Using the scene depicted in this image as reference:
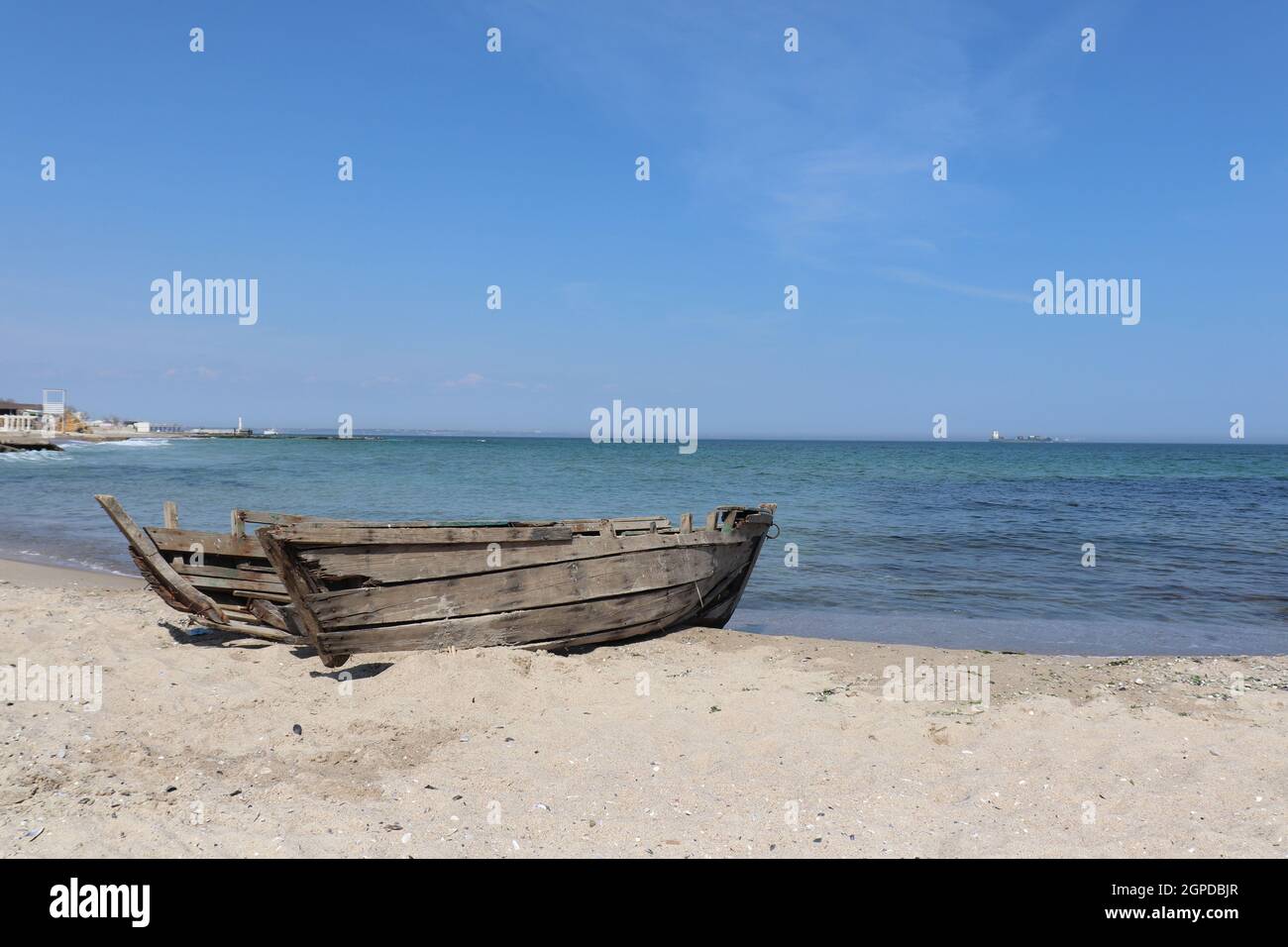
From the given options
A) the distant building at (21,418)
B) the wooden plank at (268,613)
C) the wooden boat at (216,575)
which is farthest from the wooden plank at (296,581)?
the distant building at (21,418)

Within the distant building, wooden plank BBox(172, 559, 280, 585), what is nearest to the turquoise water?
wooden plank BBox(172, 559, 280, 585)

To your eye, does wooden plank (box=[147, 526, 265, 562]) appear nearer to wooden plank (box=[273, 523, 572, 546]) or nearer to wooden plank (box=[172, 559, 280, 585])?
wooden plank (box=[172, 559, 280, 585])

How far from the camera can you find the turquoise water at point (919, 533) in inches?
460

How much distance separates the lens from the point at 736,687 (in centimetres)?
745

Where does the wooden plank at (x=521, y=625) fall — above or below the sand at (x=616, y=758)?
above

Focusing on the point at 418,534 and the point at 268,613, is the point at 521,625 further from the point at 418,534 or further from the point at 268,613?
the point at 268,613

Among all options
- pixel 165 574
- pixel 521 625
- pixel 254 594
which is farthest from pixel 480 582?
pixel 165 574

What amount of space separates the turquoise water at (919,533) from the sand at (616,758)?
3.17 m

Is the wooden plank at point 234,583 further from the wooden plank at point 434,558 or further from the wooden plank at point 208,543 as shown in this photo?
the wooden plank at point 434,558

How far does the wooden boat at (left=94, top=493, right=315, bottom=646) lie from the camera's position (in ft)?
28.5

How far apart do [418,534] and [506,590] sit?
108cm

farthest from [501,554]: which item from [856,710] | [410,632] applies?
[856,710]
